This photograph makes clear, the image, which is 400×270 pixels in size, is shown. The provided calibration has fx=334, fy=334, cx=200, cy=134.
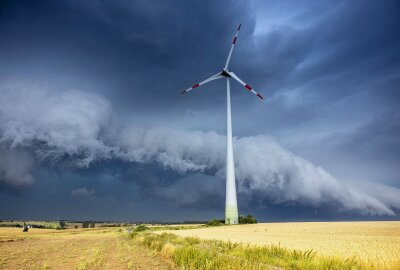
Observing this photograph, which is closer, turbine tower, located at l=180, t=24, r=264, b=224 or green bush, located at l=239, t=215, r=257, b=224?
turbine tower, located at l=180, t=24, r=264, b=224

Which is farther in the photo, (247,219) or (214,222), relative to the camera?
(247,219)

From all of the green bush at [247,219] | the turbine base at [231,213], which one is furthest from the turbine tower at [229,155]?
the green bush at [247,219]

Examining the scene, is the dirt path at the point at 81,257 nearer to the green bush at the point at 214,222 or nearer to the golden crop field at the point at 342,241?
the golden crop field at the point at 342,241

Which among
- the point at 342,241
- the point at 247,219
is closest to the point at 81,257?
the point at 342,241

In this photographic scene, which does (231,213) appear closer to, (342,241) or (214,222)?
(214,222)

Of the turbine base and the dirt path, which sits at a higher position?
the turbine base

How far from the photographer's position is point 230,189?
103 m

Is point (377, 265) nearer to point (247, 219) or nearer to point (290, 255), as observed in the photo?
point (290, 255)

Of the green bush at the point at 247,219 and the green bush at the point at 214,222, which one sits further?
the green bush at the point at 247,219

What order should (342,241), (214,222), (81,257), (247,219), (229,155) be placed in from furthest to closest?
(247,219)
(214,222)
(229,155)
(342,241)
(81,257)

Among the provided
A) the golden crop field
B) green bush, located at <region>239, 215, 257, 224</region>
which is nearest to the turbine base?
green bush, located at <region>239, 215, 257, 224</region>

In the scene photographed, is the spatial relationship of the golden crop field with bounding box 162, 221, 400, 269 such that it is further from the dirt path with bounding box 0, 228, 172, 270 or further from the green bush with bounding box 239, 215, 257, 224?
the green bush with bounding box 239, 215, 257, 224

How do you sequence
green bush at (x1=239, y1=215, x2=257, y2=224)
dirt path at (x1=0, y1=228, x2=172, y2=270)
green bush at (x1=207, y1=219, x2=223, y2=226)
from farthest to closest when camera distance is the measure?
green bush at (x1=239, y1=215, x2=257, y2=224) < green bush at (x1=207, y1=219, x2=223, y2=226) < dirt path at (x1=0, y1=228, x2=172, y2=270)

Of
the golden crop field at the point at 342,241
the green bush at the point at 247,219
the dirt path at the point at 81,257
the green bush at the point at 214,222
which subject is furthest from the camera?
the green bush at the point at 247,219
